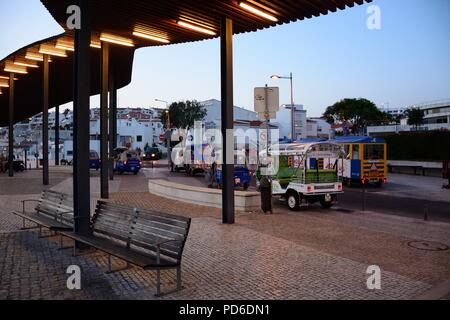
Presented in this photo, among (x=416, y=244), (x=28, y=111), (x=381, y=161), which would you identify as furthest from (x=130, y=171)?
(x=416, y=244)

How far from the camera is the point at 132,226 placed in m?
6.83

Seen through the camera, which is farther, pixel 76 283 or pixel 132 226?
pixel 132 226

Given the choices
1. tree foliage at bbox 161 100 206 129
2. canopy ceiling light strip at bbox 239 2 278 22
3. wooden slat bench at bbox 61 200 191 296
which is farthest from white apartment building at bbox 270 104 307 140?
wooden slat bench at bbox 61 200 191 296

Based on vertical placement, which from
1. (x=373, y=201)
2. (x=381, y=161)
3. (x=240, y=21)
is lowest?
(x=373, y=201)

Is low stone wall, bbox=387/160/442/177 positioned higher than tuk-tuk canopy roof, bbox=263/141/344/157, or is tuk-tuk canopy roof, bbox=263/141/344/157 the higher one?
tuk-tuk canopy roof, bbox=263/141/344/157

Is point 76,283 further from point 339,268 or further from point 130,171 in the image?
point 130,171

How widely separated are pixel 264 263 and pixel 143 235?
214 centimetres

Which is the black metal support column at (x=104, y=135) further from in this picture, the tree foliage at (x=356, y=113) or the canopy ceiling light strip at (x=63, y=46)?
the tree foliage at (x=356, y=113)

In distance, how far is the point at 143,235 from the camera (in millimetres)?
6516

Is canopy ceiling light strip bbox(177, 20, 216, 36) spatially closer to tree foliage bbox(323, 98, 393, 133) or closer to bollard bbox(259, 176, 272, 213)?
bollard bbox(259, 176, 272, 213)

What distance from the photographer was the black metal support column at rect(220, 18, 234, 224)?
10.7 m

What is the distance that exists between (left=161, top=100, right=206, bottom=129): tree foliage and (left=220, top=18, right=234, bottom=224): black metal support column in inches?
2865

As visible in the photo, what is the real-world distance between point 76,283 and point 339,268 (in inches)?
163

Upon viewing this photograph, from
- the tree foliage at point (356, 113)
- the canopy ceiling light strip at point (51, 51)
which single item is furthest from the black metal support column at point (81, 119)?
the tree foliage at point (356, 113)
